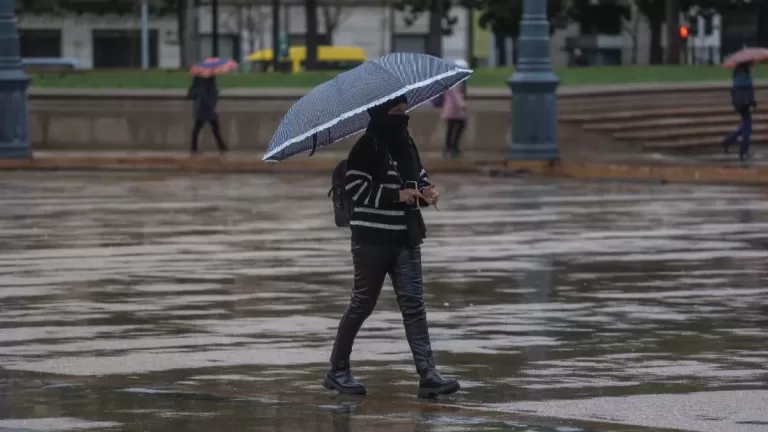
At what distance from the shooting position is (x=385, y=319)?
1397cm

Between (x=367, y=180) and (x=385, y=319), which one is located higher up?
(x=367, y=180)

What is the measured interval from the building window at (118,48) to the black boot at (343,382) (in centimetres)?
7824

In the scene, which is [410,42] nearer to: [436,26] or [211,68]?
[436,26]

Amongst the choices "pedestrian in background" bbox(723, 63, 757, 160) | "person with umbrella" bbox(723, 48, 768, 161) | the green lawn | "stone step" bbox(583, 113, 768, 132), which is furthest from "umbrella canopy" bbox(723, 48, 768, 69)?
the green lawn

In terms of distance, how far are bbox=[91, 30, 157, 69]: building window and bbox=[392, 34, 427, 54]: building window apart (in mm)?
10578

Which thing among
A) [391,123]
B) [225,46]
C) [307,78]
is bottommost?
[225,46]

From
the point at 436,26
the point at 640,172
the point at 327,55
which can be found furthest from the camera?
the point at 327,55

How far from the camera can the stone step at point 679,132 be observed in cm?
3759

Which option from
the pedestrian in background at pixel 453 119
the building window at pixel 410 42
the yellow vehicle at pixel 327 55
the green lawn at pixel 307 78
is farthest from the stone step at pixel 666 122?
the building window at pixel 410 42

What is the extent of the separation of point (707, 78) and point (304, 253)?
2737cm

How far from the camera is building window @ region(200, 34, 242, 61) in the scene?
3420 inches

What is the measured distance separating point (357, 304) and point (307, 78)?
33359 millimetres

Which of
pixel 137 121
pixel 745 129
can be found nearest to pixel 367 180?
pixel 745 129

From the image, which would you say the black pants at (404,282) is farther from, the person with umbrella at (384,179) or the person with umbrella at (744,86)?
the person with umbrella at (744,86)
